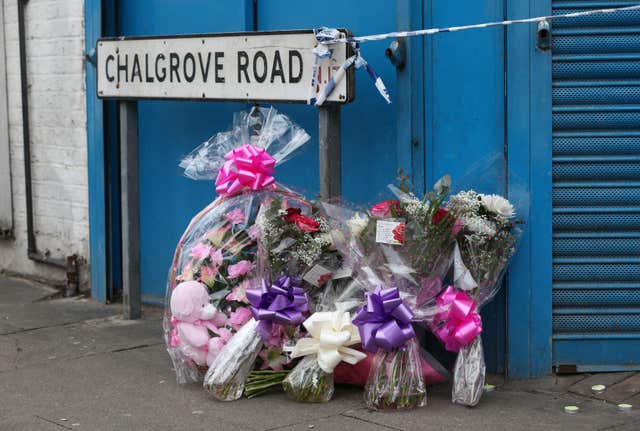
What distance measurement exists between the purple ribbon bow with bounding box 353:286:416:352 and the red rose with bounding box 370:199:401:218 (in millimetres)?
379

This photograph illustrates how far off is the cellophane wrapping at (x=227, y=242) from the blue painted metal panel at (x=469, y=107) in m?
0.73

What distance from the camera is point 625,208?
5145 millimetres

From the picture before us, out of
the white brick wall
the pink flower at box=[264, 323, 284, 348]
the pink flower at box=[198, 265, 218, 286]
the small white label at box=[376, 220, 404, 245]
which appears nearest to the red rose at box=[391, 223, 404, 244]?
the small white label at box=[376, 220, 404, 245]

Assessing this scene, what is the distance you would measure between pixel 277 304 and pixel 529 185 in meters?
1.40

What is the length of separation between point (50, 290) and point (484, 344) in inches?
151

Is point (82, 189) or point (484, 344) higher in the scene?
point (82, 189)

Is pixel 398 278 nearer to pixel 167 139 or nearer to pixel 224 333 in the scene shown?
pixel 224 333

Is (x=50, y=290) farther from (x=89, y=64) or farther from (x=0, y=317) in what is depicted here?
(x=89, y=64)

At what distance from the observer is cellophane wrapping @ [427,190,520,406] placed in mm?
4840

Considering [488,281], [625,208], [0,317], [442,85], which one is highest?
[442,85]

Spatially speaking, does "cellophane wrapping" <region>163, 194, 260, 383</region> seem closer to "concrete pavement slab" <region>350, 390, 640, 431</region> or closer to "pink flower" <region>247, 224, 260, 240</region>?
"pink flower" <region>247, 224, 260, 240</region>

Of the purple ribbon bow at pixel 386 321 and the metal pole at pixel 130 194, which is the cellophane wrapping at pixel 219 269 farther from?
the metal pole at pixel 130 194

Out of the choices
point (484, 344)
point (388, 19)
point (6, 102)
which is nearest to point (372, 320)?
point (484, 344)

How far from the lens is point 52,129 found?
25.8 feet
